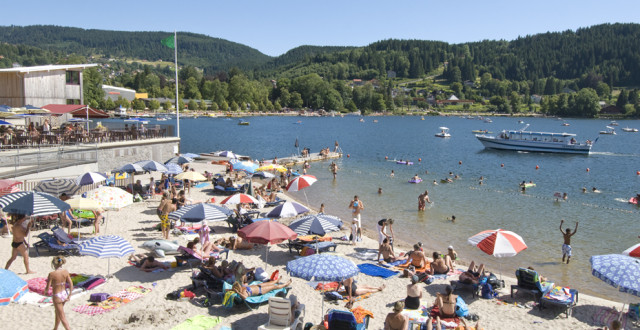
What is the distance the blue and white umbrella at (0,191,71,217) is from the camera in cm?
1238

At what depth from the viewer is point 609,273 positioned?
10312 mm

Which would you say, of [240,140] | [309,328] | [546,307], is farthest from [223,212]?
[240,140]

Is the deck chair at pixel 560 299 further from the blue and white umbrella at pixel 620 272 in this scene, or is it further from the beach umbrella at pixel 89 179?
the beach umbrella at pixel 89 179

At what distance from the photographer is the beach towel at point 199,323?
9592 millimetres

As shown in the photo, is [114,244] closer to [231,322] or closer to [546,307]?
[231,322]

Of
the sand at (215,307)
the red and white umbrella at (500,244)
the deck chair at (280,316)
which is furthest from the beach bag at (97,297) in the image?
the red and white umbrella at (500,244)

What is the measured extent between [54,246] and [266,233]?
6740 millimetres

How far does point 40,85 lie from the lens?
33688 mm

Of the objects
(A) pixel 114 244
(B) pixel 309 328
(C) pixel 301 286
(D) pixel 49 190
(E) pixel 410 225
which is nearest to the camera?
(B) pixel 309 328

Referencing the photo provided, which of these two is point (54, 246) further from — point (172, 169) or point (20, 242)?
point (172, 169)

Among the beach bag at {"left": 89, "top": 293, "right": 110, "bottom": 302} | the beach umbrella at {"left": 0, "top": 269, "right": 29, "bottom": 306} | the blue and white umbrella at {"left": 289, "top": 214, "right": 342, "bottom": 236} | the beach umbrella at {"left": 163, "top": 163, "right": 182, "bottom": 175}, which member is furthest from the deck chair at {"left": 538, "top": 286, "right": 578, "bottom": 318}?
the beach umbrella at {"left": 163, "top": 163, "right": 182, "bottom": 175}

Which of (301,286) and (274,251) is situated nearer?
(301,286)

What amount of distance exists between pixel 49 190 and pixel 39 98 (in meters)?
20.4

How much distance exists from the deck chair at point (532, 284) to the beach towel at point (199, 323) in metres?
7.93
